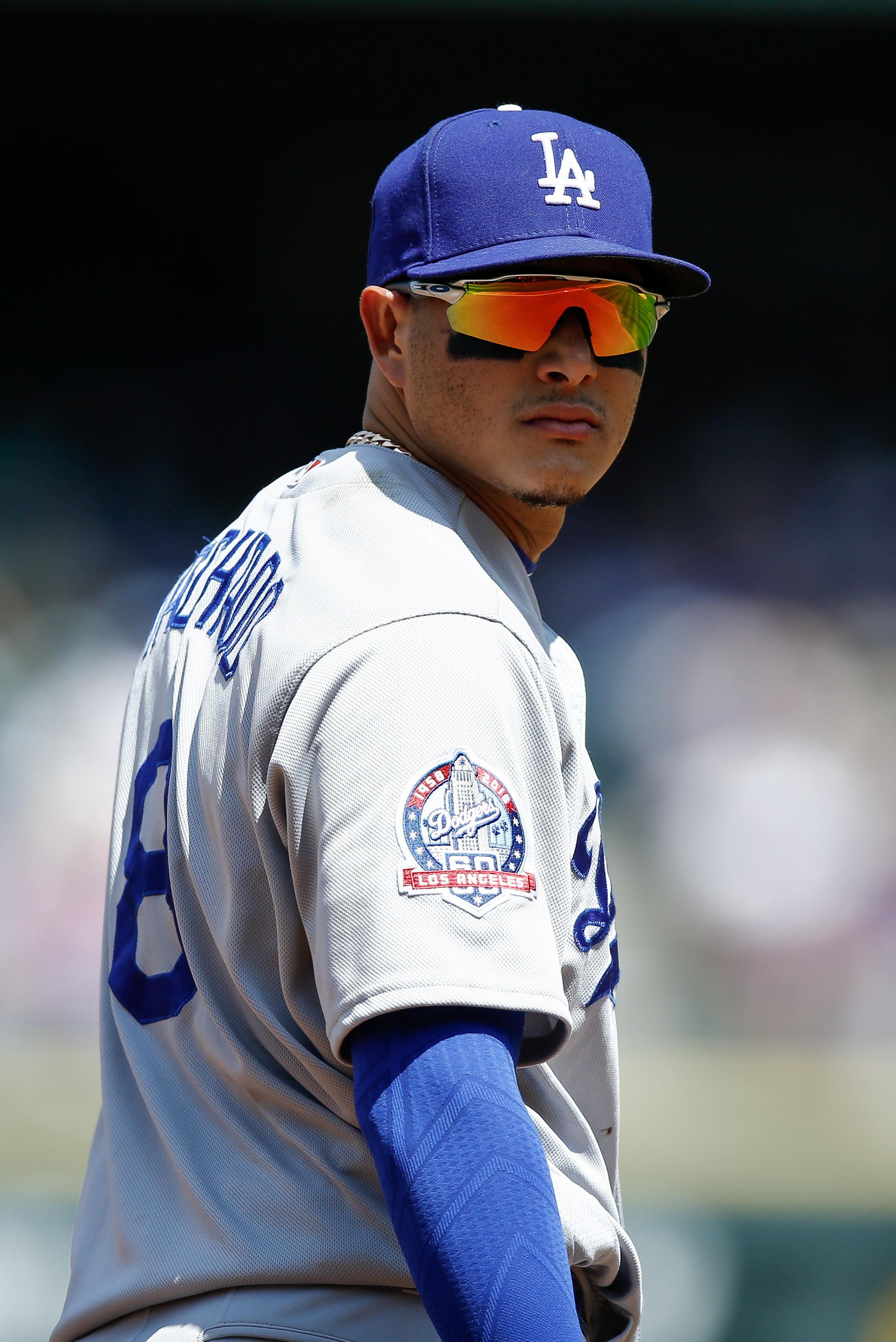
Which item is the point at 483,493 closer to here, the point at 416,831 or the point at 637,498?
the point at 416,831

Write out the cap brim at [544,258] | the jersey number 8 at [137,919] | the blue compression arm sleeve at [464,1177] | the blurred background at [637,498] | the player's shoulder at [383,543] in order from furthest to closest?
the blurred background at [637,498]
the cap brim at [544,258]
the jersey number 8 at [137,919]
the player's shoulder at [383,543]
the blue compression arm sleeve at [464,1177]

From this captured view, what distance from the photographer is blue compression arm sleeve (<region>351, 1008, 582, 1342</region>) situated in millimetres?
719

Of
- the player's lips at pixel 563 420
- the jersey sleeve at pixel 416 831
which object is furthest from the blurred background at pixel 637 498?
the jersey sleeve at pixel 416 831

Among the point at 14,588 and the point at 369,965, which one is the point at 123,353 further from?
the point at 369,965

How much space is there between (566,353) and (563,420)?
57 millimetres

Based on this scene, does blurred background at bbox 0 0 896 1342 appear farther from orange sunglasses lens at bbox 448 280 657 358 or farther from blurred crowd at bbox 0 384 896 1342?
orange sunglasses lens at bbox 448 280 657 358

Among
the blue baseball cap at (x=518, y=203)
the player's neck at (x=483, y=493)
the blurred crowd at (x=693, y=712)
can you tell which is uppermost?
the blue baseball cap at (x=518, y=203)

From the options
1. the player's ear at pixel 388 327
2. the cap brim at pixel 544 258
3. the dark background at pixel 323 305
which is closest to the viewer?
the cap brim at pixel 544 258

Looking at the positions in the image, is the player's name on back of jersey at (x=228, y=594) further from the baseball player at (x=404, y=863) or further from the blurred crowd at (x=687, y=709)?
the blurred crowd at (x=687, y=709)

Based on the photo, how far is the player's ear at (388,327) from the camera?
124 centimetres

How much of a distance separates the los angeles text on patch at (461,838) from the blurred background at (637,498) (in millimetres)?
2790

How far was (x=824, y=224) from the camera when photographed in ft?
12.8

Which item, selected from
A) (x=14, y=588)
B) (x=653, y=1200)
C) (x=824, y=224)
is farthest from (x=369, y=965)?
(x=824, y=224)

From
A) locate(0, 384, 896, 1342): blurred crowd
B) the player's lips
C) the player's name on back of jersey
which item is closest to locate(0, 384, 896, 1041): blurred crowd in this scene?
locate(0, 384, 896, 1342): blurred crowd
